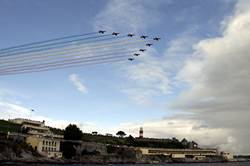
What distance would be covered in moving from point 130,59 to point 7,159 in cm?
14852

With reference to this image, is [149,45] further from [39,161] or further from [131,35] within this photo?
[39,161]

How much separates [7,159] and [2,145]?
11276mm

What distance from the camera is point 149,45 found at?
54875 mm

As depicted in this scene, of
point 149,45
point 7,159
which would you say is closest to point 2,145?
point 7,159

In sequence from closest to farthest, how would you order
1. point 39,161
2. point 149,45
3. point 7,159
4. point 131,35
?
point 131,35
point 149,45
point 7,159
point 39,161

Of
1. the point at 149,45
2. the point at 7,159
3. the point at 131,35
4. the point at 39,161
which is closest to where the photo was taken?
the point at 131,35

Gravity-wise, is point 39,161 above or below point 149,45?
below

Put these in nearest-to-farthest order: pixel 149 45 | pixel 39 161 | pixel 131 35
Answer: pixel 131 35, pixel 149 45, pixel 39 161

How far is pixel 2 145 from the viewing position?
195000 mm

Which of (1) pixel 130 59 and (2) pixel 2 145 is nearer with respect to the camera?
(1) pixel 130 59

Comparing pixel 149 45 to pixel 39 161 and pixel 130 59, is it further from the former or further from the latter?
pixel 39 161

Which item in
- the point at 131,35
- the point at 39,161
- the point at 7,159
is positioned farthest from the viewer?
the point at 39,161

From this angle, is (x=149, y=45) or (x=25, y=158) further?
(x=25, y=158)

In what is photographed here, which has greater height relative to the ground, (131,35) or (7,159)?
(131,35)
